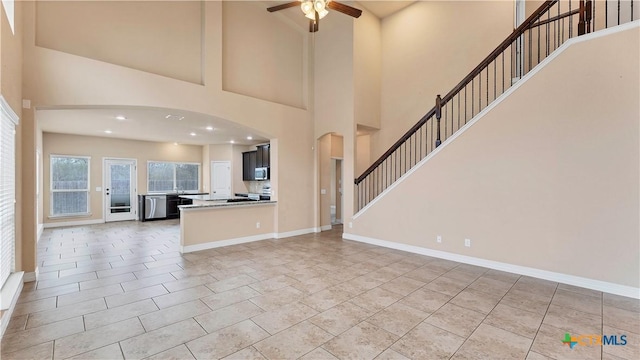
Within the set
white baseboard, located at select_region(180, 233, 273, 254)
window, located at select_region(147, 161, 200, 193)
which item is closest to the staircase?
white baseboard, located at select_region(180, 233, 273, 254)

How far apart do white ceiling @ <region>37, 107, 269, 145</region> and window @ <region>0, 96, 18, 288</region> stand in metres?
1.97

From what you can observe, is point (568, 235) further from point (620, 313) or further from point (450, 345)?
point (450, 345)

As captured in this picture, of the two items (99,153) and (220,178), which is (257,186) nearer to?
(220,178)

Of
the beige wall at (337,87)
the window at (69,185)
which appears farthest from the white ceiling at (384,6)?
the window at (69,185)

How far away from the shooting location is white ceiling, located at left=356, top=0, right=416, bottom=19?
6.44 m

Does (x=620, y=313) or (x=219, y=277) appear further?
(x=219, y=277)

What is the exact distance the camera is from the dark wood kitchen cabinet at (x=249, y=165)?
32.2 ft

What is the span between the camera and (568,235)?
3672mm

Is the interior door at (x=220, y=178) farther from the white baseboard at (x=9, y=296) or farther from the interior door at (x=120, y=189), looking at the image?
the white baseboard at (x=9, y=296)

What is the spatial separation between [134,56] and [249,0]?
9.12ft

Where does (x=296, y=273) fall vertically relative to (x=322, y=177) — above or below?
below

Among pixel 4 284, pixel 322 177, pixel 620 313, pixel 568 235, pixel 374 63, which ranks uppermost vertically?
pixel 374 63

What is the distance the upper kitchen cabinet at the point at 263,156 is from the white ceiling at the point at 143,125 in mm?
338

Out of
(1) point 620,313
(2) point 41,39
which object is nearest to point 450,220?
(1) point 620,313
